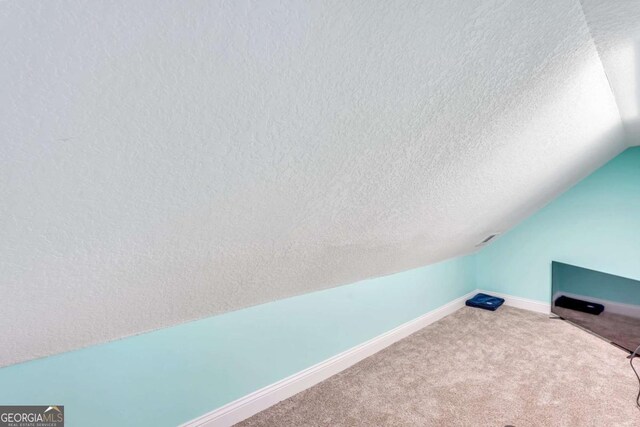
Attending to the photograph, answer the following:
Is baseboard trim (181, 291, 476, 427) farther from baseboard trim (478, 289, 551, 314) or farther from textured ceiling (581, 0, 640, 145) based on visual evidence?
textured ceiling (581, 0, 640, 145)

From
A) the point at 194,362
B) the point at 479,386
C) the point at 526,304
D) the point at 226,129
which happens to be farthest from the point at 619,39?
the point at 526,304

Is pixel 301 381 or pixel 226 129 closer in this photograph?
pixel 226 129

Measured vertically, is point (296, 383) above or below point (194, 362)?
below

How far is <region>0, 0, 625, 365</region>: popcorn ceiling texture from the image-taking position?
0.51 m

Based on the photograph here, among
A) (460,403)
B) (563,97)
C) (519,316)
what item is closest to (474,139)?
(563,97)

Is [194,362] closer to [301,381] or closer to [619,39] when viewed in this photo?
[301,381]

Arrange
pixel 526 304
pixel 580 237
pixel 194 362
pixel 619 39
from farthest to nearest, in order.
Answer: pixel 526 304, pixel 580 237, pixel 194 362, pixel 619 39

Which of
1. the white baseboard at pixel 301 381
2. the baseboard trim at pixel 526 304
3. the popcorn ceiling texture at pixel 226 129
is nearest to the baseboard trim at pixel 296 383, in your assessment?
the white baseboard at pixel 301 381

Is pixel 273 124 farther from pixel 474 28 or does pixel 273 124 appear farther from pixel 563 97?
pixel 563 97

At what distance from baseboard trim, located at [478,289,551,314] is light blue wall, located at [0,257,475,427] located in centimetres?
209

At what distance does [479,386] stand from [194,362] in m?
1.83

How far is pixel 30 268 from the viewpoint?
2.64ft

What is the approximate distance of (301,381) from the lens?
2.09m

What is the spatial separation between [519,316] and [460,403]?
1.90 m
